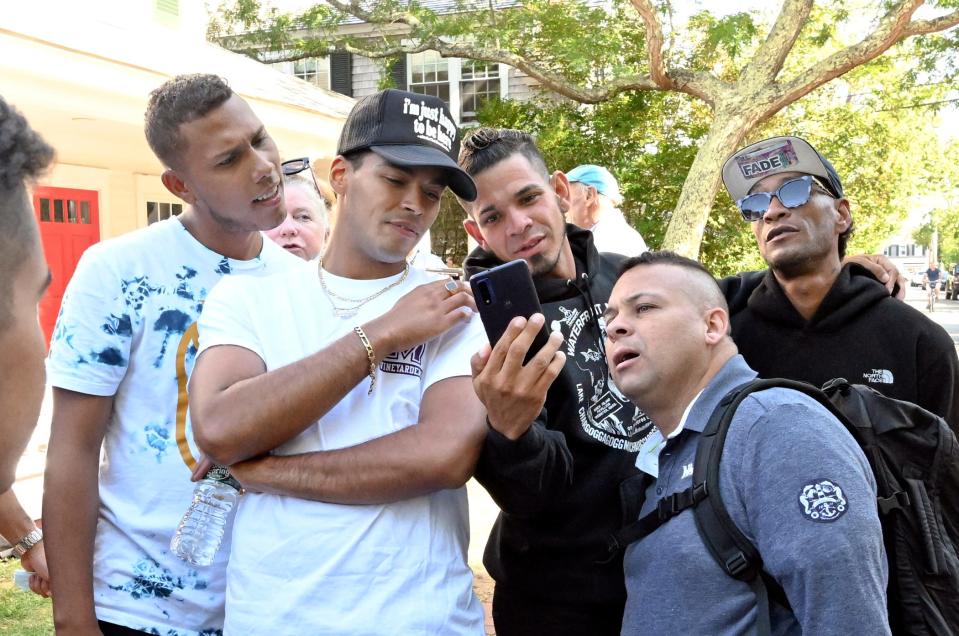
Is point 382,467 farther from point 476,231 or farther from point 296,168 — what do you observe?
point 296,168

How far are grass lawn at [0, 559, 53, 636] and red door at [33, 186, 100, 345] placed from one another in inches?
254

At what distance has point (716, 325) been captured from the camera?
2.56 meters

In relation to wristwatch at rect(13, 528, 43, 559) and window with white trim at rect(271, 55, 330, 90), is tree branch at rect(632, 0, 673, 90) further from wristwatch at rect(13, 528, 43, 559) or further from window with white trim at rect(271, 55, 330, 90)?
wristwatch at rect(13, 528, 43, 559)

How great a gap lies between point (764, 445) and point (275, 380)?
3.64ft

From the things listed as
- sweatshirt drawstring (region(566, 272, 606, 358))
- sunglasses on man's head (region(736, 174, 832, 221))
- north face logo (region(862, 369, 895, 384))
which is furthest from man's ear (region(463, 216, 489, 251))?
north face logo (region(862, 369, 895, 384))

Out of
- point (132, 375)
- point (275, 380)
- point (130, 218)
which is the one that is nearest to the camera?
point (275, 380)

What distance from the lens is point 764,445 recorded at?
2088 millimetres

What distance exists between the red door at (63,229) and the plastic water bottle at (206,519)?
10.5 metres

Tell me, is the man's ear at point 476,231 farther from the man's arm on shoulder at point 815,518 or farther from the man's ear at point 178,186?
the man's arm on shoulder at point 815,518

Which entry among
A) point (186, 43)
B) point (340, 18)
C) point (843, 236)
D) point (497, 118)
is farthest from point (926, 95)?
point (843, 236)

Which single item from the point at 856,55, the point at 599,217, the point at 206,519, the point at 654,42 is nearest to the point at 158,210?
the point at 654,42

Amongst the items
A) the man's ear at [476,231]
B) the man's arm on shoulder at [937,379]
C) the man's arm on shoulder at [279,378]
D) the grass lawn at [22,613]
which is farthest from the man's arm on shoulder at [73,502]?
the grass lawn at [22,613]

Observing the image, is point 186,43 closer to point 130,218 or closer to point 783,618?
point 130,218

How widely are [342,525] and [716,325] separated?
118 centimetres
